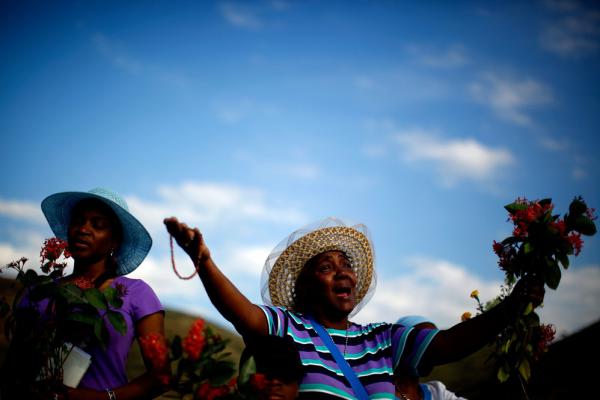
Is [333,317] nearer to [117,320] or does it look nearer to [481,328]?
[481,328]

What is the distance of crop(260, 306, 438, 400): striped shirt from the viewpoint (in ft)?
9.27

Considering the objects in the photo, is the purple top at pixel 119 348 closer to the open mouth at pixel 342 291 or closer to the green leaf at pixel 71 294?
the green leaf at pixel 71 294

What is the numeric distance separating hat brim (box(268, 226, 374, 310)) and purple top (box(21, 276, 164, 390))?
954 mm

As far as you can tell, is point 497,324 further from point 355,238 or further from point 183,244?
point 183,244

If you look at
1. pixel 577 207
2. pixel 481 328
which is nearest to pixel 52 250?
pixel 481 328

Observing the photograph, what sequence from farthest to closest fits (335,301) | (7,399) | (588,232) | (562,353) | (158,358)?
(562,353) < (335,301) < (588,232) < (7,399) < (158,358)

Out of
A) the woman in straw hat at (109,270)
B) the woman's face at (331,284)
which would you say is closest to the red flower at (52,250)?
the woman in straw hat at (109,270)

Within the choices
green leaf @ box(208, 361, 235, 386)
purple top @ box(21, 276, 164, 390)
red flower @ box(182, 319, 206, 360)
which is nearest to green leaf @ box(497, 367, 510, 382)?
green leaf @ box(208, 361, 235, 386)

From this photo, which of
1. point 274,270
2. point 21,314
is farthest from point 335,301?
point 21,314

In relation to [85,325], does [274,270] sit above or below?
above

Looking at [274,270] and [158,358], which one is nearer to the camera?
[158,358]

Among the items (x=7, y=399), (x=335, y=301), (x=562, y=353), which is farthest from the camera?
(x=562, y=353)

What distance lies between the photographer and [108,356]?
2904 millimetres

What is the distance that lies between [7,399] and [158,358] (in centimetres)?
93
